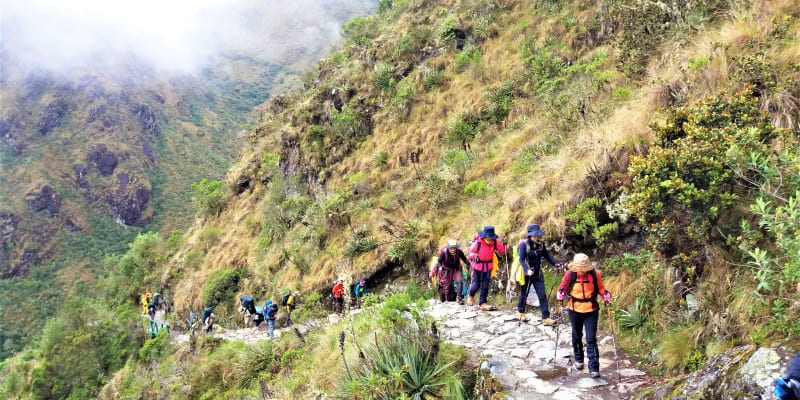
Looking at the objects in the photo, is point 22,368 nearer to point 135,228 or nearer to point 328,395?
point 328,395

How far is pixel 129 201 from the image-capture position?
10550 centimetres


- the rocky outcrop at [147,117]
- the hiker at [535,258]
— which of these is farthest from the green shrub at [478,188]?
the rocky outcrop at [147,117]

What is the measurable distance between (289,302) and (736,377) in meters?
12.2

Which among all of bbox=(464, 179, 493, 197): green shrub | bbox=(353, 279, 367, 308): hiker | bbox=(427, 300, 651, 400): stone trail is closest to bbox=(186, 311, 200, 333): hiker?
bbox=(353, 279, 367, 308): hiker

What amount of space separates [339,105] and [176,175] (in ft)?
348

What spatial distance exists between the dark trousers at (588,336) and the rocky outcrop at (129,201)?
A: 113905mm

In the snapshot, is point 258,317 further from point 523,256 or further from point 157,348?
point 523,256

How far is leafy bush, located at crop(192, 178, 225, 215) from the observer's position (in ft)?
93.3

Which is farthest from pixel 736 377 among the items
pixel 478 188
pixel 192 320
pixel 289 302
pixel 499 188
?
pixel 192 320

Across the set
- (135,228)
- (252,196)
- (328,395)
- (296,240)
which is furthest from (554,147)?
(135,228)

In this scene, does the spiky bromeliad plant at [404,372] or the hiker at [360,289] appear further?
the hiker at [360,289]

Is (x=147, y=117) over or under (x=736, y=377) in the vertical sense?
over

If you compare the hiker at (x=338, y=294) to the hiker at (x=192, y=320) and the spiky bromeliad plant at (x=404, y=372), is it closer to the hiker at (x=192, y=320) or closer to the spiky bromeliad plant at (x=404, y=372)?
the spiky bromeliad plant at (x=404, y=372)

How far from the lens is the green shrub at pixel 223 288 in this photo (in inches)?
770
